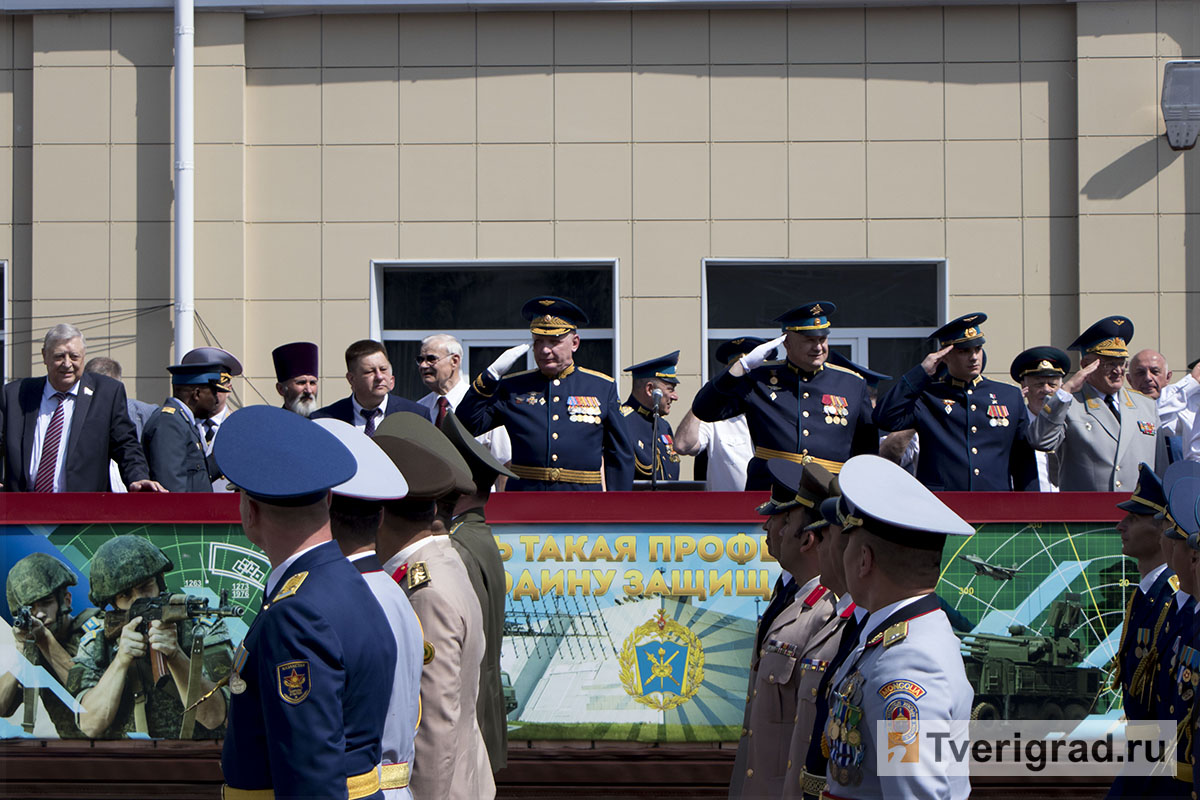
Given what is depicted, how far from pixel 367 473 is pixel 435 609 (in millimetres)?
774

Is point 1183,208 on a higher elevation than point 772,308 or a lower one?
higher

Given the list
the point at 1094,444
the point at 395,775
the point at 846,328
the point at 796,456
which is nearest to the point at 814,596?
the point at 395,775

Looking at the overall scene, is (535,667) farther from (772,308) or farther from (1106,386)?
(772,308)

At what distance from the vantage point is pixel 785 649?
12.0 ft

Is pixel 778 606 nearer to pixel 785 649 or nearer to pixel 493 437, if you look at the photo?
pixel 785 649

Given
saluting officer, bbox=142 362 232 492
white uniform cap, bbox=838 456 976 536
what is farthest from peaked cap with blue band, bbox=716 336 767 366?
white uniform cap, bbox=838 456 976 536

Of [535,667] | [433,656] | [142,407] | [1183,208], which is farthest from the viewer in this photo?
[1183,208]

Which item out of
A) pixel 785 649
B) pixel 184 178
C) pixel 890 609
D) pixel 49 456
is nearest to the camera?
pixel 890 609

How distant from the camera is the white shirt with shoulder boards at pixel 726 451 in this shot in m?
7.97

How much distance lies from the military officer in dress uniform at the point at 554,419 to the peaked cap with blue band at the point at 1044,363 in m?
2.32

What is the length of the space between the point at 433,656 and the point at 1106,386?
4890mm

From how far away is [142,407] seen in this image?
7.86 metres

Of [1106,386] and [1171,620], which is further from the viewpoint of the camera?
[1106,386]

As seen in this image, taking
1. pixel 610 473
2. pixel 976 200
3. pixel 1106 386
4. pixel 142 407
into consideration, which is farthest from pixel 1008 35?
pixel 142 407
